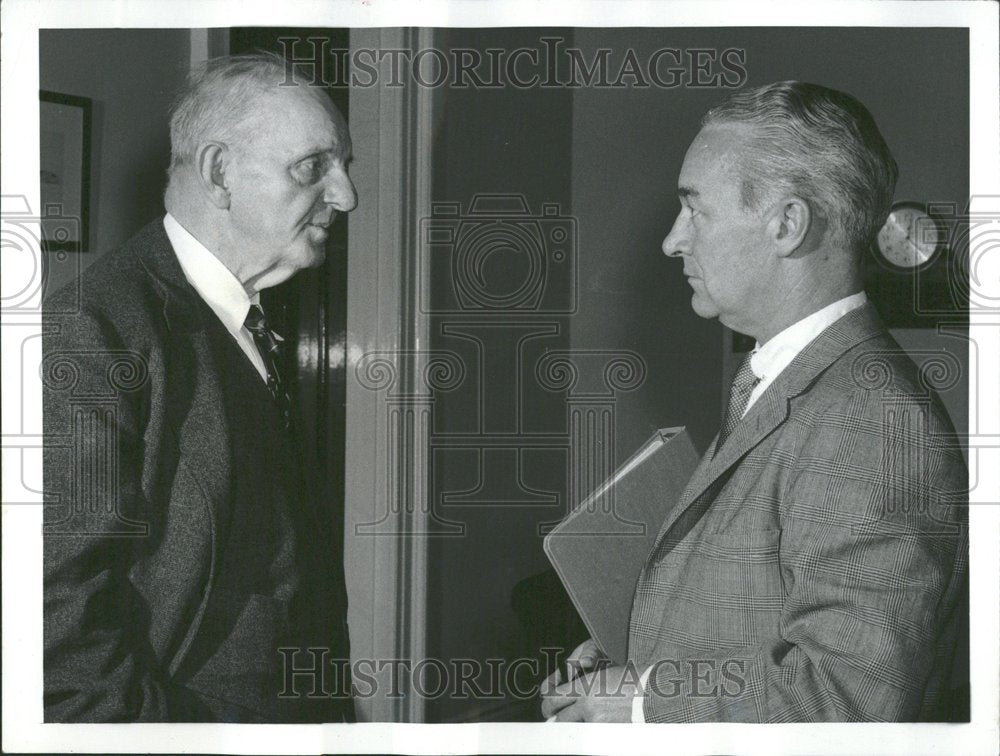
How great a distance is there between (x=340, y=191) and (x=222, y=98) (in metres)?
0.31

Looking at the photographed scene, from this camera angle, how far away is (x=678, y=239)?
2.17 m

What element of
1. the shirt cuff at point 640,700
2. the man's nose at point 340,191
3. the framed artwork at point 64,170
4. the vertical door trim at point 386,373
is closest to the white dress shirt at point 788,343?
the shirt cuff at point 640,700

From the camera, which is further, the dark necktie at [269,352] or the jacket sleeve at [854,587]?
the dark necktie at [269,352]

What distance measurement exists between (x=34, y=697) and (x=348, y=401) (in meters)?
0.92

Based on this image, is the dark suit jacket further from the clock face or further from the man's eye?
the clock face

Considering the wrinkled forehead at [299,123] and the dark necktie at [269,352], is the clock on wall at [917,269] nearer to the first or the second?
the wrinkled forehead at [299,123]

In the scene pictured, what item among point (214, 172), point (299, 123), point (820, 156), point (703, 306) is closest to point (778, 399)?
point (703, 306)

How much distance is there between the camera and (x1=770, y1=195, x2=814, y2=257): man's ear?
82.7 inches

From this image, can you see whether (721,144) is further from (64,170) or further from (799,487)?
(64,170)

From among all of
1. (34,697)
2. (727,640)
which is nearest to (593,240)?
(727,640)

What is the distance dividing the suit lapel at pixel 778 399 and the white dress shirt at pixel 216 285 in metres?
0.92

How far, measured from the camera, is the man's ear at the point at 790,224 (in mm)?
2102

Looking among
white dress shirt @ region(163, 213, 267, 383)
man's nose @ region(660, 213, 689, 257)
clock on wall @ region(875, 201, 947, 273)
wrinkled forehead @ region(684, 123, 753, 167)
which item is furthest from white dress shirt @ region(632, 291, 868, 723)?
white dress shirt @ region(163, 213, 267, 383)

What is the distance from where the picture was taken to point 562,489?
7.20 ft
